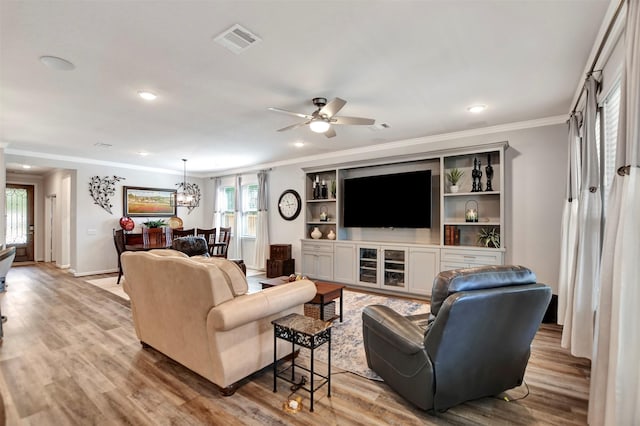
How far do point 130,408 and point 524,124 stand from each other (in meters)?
5.43

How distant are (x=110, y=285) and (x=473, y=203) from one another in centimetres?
680

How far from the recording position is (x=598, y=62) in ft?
8.29

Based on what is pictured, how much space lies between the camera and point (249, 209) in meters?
8.32

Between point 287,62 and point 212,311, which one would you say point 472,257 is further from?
point 212,311

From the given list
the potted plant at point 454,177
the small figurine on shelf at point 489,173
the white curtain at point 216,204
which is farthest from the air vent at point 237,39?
the white curtain at point 216,204

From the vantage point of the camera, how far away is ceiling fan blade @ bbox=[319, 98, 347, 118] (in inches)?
115

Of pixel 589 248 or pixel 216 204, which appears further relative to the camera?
pixel 216 204

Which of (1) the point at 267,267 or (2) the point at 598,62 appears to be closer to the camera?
(2) the point at 598,62

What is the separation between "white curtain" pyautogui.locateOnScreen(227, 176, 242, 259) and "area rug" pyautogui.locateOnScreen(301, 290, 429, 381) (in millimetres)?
4057

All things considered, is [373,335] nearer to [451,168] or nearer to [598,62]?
[598,62]

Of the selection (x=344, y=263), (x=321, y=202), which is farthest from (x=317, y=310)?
(x=321, y=202)

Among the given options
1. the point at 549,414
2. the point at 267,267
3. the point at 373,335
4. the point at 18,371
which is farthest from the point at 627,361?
the point at 267,267

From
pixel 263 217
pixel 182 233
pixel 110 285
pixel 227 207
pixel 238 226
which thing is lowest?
pixel 110 285

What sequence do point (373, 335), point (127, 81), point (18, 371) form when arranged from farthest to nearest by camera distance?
point (127, 81), point (18, 371), point (373, 335)
